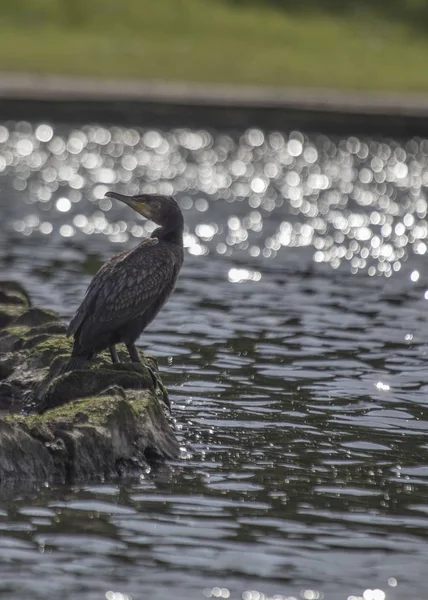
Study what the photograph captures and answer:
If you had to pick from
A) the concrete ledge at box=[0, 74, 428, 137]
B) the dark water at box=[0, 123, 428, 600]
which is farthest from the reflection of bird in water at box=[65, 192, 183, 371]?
the concrete ledge at box=[0, 74, 428, 137]

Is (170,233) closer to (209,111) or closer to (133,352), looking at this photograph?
(133,352)

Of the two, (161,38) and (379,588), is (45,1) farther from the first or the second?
(379,588)

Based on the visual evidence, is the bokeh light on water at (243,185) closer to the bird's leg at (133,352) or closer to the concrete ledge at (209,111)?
the concrete ledge at (209,111)

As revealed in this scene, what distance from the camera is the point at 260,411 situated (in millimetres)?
12492

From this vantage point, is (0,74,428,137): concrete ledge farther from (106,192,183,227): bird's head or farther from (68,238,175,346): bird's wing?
(68,238,175,346): bird's wing

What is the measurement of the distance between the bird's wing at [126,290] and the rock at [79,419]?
1.11 feet

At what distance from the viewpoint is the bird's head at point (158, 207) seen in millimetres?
11812

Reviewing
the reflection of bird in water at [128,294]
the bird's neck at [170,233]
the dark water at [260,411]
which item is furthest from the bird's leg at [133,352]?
the bird's neck at [170,233]

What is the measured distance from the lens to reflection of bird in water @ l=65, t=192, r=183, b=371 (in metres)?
11.0

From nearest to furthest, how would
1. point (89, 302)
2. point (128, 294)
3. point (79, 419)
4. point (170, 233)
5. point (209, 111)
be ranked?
1. point (79, 419)
2. point (89, 302)
3. point (128, 294)
4. point (170, 233)
5. point (209, 111)

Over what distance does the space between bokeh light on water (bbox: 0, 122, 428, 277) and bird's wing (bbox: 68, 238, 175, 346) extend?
11155mm

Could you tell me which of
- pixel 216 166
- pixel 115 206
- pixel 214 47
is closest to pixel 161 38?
pixel 214 47

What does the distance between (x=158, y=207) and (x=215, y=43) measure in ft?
198

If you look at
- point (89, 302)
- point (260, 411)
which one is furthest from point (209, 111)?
point (89, 302)
